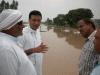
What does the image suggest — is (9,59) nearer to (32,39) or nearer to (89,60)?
(32,39)

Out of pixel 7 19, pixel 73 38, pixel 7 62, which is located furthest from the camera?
pixel 73 38

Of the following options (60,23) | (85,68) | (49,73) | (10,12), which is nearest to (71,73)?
(49,73)

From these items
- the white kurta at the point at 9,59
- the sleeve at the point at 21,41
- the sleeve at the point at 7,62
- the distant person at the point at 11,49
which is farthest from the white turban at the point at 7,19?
the sleeve at the point at 21,41

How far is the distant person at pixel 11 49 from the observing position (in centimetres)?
92

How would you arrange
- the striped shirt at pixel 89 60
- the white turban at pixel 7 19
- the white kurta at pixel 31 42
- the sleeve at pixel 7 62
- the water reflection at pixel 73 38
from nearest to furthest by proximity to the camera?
the sleeve at pixel 7 62
the white turban at pixel 7 19
the striped shirt at pixel 89 60
the white kurta at pixel 31 42
the water reflection at pixel 73 38

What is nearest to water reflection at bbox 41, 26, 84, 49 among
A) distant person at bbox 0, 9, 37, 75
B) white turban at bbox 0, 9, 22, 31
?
distant person at bbox 0, 9, 37, 75

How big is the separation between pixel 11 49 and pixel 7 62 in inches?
6.0

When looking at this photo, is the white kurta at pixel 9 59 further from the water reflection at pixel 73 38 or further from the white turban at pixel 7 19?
the water reflection at pixel 73 38

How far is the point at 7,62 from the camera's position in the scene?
0.91m

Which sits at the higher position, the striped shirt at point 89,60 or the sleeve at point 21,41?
the sleeve at point 21,41

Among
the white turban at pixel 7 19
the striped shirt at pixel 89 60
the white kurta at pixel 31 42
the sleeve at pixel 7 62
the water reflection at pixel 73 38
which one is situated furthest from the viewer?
the water reflection at pixel 73 38

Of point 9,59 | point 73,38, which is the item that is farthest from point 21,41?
point 73,38

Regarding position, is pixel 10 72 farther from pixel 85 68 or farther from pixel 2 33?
pixel 85 68

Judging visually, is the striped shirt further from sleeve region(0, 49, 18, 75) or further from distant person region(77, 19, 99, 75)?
sleeve region(0, 49, 18, 75)
